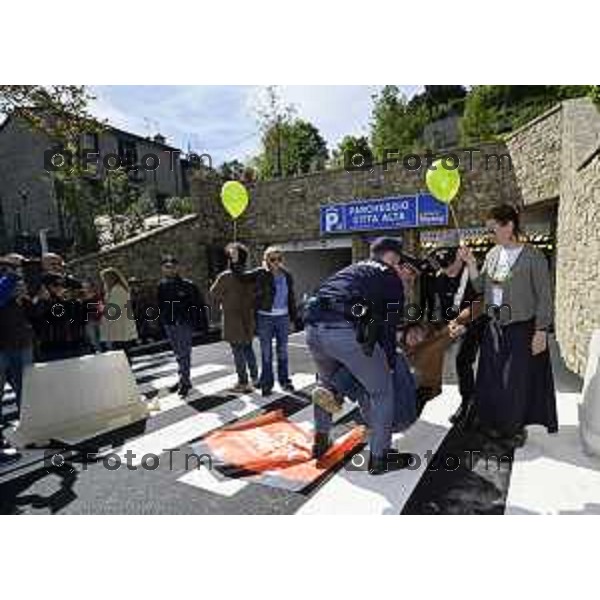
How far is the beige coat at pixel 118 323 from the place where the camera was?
837 cm

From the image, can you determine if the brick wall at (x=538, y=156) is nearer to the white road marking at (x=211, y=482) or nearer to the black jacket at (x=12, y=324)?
the white road marking at (x=211, y=482)

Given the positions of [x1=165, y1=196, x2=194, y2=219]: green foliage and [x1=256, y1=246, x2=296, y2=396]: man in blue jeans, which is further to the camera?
[x1=165, y1=196, x2=194, y2=219]: green foliage

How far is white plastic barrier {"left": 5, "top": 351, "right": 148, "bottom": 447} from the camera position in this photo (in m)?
4.97

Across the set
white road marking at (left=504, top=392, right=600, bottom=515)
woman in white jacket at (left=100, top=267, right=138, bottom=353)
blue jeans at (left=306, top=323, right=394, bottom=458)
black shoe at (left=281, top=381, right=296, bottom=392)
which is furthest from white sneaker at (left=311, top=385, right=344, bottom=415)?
woman in white jacket at (left=100, top=267, right=138, bottom=353)

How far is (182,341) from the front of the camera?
649cm

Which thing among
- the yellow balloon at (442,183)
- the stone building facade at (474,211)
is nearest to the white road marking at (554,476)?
the stone building facade at (474,211)

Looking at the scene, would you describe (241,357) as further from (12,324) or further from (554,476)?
(554,476)

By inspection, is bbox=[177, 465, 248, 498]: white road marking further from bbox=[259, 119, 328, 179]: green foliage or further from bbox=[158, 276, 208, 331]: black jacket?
bbox=[259, 119, 328, 179]: green foliage

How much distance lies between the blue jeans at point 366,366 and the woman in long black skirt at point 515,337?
3.62 feet

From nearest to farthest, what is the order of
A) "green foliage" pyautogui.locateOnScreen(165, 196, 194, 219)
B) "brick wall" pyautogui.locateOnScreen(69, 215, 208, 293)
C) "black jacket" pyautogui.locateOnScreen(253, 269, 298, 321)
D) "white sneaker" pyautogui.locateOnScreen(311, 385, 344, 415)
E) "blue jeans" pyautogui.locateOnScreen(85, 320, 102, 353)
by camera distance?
1. "white sneaker" pyautogui.locateOnScreen(311, 385, 344, 415)
2. "black jacket" pyautogui.locateOnScreen(253, 269, 298, 321)
3. "blue jeans" pyautogui.locateOnScreen(85, 320, 102, 353)
4. "brick wall" pyautogui.locateOnScreen(69, 215, 208, 293)
5. "green foliage" pyautogui.locateOnScreen(165, 196, 194, 219)

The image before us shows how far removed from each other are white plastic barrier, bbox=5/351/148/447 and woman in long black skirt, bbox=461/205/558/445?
12.0 ft

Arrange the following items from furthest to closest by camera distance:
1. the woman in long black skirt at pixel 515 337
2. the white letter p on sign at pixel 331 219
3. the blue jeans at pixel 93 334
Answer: the white letter p on sign at pixel 331 219, the blue jeans at pixel 93 334, the woman in long black skirt at pixel 515 337
